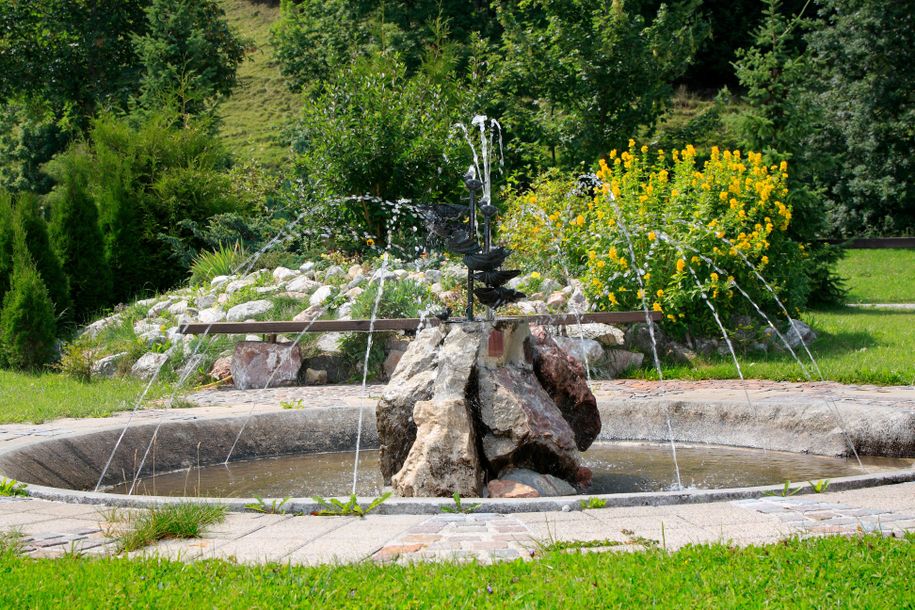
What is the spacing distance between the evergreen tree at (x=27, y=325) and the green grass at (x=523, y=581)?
8.93 metres

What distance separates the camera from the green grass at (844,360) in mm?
8438

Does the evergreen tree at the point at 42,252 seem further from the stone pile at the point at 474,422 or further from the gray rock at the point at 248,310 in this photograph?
the stone pile at the point at 474,422

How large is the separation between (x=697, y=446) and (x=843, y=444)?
3.47 ft

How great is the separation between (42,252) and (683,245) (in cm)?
852

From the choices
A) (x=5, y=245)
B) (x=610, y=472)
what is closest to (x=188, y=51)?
(x=5, y=245)

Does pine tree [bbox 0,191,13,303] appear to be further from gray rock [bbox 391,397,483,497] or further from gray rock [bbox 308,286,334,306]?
gray rock [bbox 391,397,483,497]

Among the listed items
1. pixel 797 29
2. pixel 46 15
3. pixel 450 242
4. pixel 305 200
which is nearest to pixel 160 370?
pixel 305 200

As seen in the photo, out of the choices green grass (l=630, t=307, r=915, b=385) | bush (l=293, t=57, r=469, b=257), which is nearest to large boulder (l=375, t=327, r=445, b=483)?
green grass (l=630, t=307, r=915, b=385)

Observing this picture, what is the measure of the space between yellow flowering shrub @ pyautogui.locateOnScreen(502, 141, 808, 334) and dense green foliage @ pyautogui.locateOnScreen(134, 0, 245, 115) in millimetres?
12818

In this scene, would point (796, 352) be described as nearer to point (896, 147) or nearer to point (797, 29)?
point (896, 147)

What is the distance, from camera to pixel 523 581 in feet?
10.1

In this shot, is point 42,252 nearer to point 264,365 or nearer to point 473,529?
point 264,365

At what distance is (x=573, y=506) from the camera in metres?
4.14

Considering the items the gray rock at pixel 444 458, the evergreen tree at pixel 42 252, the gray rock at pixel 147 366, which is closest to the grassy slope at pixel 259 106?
the evergreen tree at pixel 42 252
